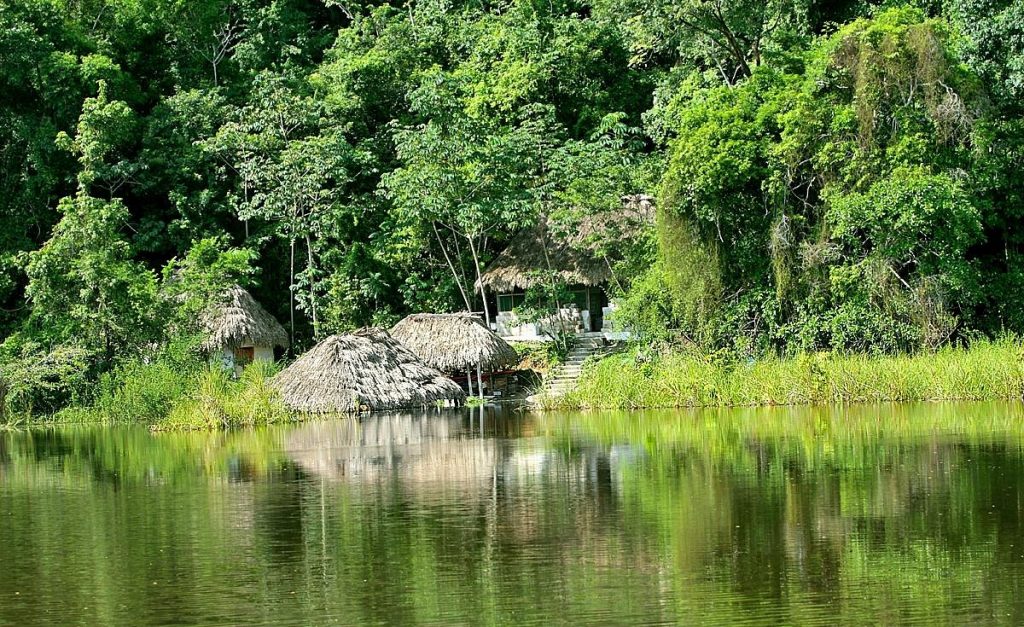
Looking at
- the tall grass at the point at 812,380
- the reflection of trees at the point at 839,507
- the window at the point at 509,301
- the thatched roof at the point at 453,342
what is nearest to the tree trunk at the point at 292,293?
the thatched roof at the point at 453,342

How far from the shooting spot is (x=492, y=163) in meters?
29.4

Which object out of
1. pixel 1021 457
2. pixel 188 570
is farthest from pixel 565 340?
pixel 188 570

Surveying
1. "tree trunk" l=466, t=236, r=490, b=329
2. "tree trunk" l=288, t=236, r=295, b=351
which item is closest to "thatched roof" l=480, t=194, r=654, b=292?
"tree trunk" l=466, t=236, r=490, b=329

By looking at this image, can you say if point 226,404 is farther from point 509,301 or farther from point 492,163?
point 509,301

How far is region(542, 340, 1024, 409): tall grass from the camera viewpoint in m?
21.8

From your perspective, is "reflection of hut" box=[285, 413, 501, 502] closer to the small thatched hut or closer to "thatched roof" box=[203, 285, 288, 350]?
"thatched roof" box=[203, 285, 288, 350]

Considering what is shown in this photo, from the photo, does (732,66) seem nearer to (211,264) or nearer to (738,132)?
(738,132)

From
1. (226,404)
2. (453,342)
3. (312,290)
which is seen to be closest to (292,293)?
(312,290)

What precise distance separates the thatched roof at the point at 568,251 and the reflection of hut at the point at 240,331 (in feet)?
16.2

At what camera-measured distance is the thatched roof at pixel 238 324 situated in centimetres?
2845

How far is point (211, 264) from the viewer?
29.1 m

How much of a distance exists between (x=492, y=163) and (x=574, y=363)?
4797 mm

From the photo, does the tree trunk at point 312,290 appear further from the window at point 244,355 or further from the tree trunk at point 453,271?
the tree trunk at point 453,271

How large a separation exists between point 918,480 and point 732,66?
20135mm
